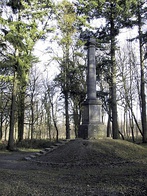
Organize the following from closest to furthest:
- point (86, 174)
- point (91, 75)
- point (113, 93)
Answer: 1. point (86, 174)
2. point (91, 75)
3. point (113, 93)

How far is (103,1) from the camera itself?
1638 centimetres

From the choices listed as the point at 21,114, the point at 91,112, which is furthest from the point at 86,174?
the point at 21,114

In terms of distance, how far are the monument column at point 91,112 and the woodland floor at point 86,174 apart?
1487mm

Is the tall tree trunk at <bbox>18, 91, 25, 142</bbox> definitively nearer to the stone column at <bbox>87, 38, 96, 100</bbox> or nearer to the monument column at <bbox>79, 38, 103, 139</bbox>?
the monument column at <bbox>79, 38, 103, 139</bbox>

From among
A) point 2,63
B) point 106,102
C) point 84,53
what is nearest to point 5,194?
point 2,63

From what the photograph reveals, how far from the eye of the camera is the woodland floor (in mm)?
5188

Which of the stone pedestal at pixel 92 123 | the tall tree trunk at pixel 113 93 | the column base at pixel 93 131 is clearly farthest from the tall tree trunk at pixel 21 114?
the column base at pixel 93 131

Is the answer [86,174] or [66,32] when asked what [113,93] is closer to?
[66,32]

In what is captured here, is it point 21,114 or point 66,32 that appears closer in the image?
point 66,32

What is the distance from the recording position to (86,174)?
757 centimetres

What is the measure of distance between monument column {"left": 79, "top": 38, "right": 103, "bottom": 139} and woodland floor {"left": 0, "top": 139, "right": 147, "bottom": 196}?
58.5 inches

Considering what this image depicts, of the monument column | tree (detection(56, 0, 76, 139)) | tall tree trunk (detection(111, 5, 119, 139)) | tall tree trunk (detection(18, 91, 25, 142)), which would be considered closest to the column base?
the monument column

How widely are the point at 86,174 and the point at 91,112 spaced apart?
6.44m

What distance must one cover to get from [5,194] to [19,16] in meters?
14.7
